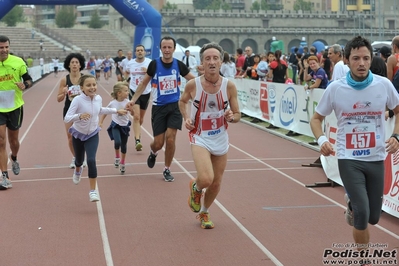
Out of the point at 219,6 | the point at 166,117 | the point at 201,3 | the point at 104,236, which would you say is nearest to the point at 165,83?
the point at 166,117

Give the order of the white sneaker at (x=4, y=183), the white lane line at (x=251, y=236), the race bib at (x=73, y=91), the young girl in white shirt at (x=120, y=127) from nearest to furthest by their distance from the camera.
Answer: the white lane line at (x=251, y=236) → the white sneaker at (x=4, y=183) → the race bib at (x=73, y=91) → the young girl in white shirt at (x=120, y=127)

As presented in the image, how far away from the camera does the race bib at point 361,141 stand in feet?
20.1

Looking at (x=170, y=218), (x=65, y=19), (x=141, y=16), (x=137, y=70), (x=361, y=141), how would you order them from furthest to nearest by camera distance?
1. (x=65, y=19)
2. (x=141, y=16)
3. (x=137, y=70)
4. (x=170, y=218)
5. (x=361, y=141)

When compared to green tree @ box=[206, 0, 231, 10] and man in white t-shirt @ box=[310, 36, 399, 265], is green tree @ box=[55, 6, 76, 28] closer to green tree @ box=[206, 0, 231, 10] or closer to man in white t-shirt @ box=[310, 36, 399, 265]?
green tree @ box=[206, 0, 231, 10]

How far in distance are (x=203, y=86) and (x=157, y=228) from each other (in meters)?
1.61

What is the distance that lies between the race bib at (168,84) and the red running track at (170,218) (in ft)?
4.35

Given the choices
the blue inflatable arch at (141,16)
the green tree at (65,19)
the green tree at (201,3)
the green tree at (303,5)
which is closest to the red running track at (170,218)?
the blue inflatable arch at (141,16)

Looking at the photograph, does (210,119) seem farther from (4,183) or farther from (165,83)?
(4,183)

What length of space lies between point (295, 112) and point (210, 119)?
9.44 m

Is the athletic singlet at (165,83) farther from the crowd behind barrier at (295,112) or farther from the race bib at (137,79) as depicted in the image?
the race bib at (137,79)

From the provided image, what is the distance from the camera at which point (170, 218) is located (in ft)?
28.2

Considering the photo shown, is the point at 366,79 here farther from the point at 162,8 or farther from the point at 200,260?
the point at 162,8

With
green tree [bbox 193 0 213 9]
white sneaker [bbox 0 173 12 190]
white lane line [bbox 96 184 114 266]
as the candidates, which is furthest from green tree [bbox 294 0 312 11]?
white lane line [bbox 96 184 114 266]

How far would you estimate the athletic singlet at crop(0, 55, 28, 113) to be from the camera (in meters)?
10.6
